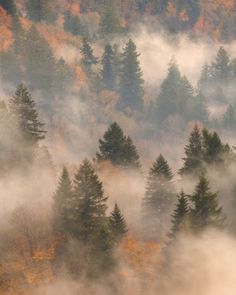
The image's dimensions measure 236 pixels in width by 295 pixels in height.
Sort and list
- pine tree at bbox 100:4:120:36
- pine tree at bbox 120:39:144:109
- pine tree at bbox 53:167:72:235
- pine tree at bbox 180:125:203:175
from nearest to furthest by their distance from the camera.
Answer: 1. pine tree at bbox 53:167:72:235
2. pine tree at bbox 180:125:203:175
3. pine tree at bbox 120:39:144:109
4. pine tree at bbox 100:4:120:36

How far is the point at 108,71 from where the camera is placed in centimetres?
12381

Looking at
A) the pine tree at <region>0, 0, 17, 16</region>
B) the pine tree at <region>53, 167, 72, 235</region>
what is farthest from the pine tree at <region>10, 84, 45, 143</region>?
the pine tree at <region>0, 0, 17, 16</region>

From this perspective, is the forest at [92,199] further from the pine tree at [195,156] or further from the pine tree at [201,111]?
the pine tree at [201,111]

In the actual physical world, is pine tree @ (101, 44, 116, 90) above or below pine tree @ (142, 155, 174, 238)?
above

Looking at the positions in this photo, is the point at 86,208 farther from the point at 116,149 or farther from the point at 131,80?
the point at 131,80

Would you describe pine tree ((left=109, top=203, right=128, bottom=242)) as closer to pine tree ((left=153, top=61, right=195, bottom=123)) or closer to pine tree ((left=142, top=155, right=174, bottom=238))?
pine tree ((left=142, top=155, right=174, bottom=238))

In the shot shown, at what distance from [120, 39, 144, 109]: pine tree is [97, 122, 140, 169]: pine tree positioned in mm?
53910

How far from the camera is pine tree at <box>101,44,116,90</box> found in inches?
4843

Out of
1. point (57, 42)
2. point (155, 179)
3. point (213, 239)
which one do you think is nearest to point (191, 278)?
point (213, 239)

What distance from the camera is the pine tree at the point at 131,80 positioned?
4707 inches

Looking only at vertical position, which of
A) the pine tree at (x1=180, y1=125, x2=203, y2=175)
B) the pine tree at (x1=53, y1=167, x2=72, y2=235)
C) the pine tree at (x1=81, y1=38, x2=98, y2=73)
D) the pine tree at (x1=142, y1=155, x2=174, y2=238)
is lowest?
the pine tree at (x1=53, y1=167, x2=72, y2=235)

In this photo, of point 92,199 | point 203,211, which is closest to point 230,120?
point 203,211

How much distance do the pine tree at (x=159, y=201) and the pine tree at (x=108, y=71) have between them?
62.6 metres

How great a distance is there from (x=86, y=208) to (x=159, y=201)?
12.0 m
